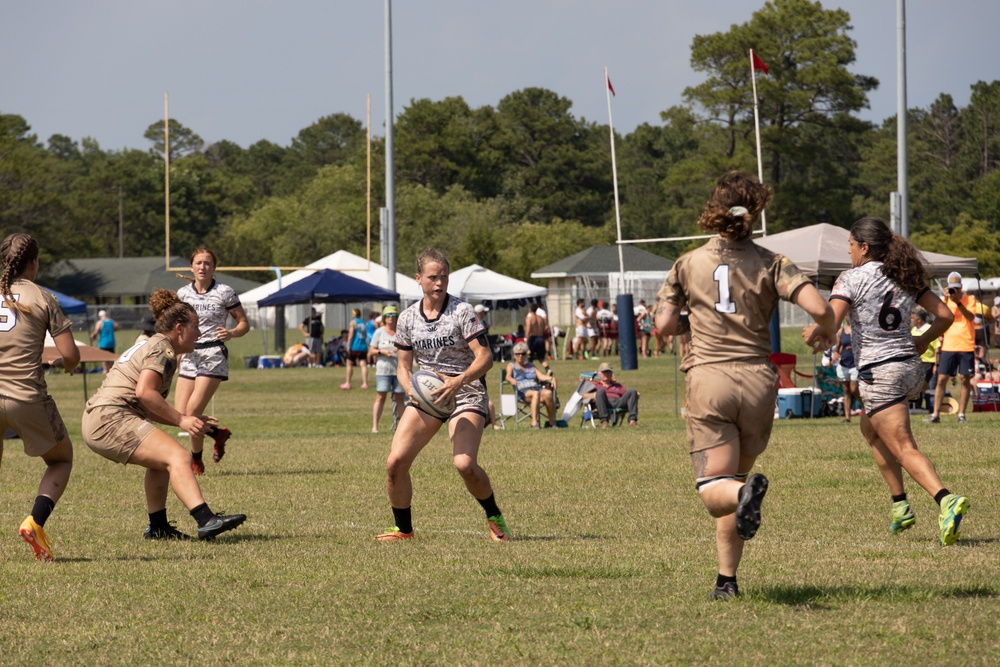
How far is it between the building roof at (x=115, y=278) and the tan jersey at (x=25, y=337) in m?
80.0

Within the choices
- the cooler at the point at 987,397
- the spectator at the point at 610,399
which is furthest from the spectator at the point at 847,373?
the spectator at the point at 610,399

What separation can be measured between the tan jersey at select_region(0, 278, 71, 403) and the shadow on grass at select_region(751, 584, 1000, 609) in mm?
4201

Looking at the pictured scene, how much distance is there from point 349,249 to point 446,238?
31.6 feet

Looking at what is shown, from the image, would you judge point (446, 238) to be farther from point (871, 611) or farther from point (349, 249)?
point (871, 611)

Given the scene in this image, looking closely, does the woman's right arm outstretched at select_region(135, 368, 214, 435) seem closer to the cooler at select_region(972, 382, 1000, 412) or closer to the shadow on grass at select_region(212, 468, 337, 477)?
the shadow on grass at select_region(212, 468, 337, 477)

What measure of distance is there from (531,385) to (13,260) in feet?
42.8

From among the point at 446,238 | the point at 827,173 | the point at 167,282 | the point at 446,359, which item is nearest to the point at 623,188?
the point at 446,238

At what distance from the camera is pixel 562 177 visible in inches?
3851

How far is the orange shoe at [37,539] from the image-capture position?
7.56 m

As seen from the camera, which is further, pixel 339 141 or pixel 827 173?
pixel 339 141

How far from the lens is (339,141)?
427 ft

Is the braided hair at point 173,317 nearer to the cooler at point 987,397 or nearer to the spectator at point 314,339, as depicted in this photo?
the cooler at point 987,397

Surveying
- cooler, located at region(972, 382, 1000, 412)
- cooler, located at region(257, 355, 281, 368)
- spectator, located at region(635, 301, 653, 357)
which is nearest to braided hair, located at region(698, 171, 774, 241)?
cooler, located at region(972, 382, 1000, 412)

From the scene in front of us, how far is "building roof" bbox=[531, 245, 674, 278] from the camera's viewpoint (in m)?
69.4
